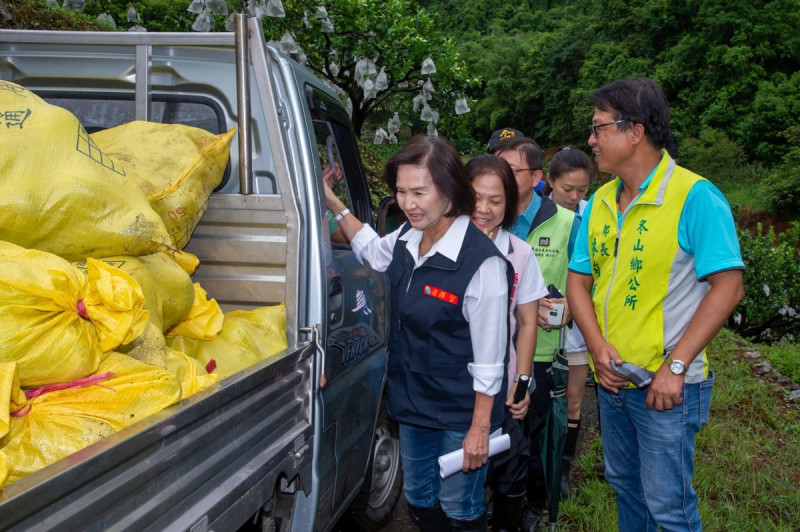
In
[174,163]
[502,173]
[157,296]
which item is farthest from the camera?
[502,173]

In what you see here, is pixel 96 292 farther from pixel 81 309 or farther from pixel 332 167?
pixel 332 167

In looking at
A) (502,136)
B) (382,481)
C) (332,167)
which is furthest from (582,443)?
(332,167)

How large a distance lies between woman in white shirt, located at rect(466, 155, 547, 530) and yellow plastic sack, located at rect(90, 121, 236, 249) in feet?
3.22

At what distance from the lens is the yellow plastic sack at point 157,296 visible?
5.43ft

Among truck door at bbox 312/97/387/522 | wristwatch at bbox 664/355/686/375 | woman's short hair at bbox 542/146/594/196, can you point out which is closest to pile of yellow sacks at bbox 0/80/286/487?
truck door at bbox 312/97/387/522

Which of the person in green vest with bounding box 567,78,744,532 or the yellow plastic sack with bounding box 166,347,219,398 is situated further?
the person in green vest with bounding box 567,78,744,532

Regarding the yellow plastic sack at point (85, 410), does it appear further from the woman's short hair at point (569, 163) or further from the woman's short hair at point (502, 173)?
the woman's short hair at point (569, 163)

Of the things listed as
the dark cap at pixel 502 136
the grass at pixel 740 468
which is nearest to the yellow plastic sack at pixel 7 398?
the dark cap at pixel 502 136

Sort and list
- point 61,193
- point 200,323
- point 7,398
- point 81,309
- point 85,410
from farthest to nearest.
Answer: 1. point 200,323
2. point 61,193
3. point 81,309
4. point 85,410
5. point 7,398

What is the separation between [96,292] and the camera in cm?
154

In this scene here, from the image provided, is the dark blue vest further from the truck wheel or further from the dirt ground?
the dirt ground

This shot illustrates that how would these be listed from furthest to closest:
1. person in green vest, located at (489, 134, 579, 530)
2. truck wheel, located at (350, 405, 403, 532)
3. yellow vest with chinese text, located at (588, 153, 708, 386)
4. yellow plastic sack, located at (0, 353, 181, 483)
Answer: person in green vest, located at (489, 134, 579, 530), truck wheel, located at (350, 405, 403, 532), yellow vest with chinese text, located at (588, 153, 708, 386), yellow plastic sack, located at (0, 353, 181, 483)

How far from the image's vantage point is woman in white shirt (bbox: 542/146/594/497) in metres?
3.25

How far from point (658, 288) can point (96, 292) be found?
1.71 m
